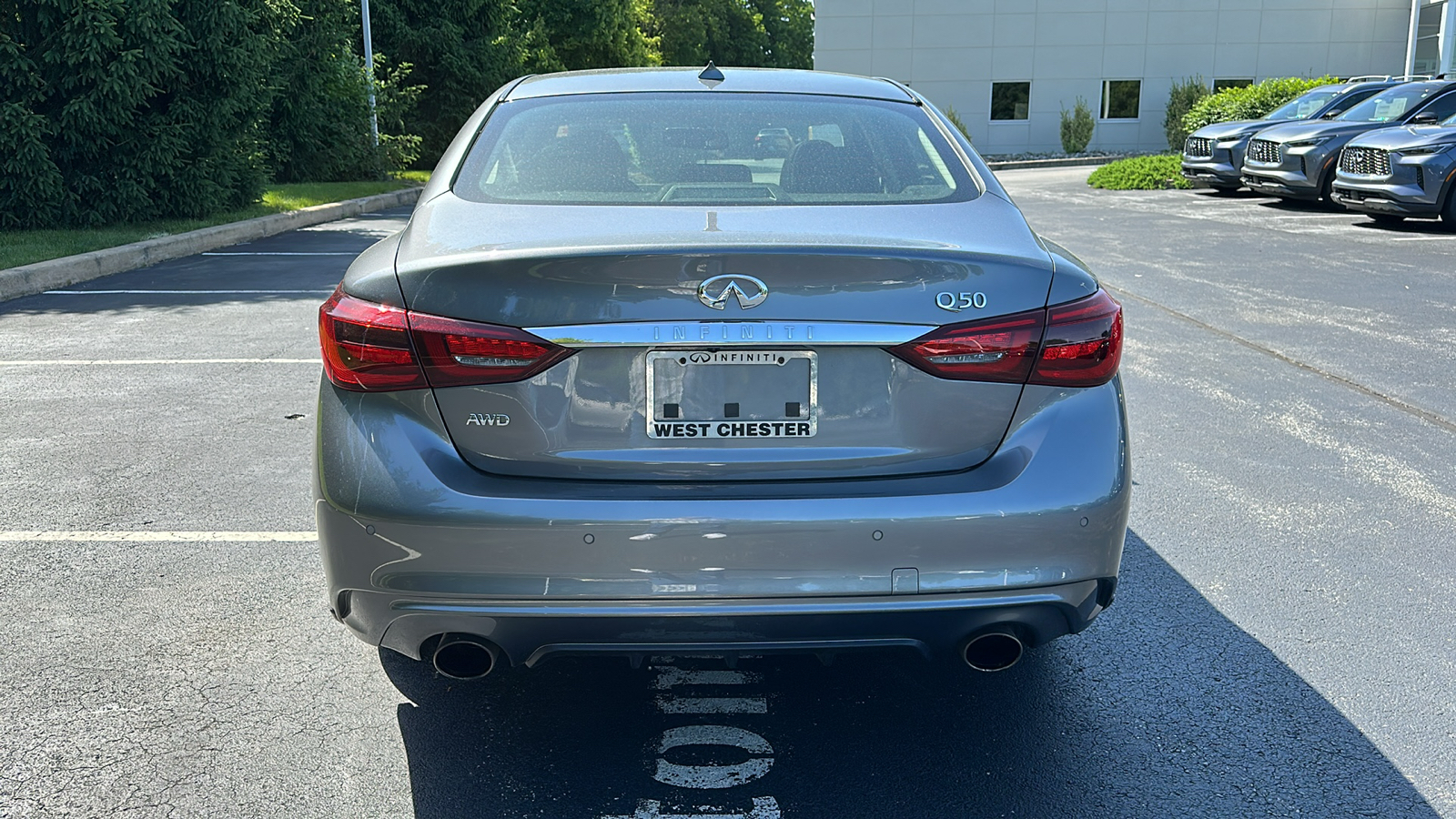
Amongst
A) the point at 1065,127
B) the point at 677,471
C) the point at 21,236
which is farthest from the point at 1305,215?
the point at 1065,127

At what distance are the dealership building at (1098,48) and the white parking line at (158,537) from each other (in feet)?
136

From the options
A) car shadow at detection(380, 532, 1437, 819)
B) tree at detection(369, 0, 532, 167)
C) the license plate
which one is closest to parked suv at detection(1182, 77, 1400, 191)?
tree at detection(369, 0, 532, 167)

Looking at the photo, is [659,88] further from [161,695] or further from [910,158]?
[161,695]

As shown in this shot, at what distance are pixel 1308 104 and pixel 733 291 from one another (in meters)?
22.3

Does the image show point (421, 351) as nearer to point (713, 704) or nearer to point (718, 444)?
point (718, 444)

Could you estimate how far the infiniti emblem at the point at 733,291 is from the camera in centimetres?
267

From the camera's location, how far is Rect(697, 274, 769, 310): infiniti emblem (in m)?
2.67

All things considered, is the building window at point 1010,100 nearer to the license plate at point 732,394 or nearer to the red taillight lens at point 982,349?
the red taillight lens at point 982,349

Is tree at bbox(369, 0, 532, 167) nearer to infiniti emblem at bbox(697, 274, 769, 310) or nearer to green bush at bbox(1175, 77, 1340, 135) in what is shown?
green bush at bbox(1175, 77, 1340, 135)

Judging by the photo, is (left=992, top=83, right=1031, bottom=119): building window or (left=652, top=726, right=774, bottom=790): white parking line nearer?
(left=652, top=726, right=774, bottom=790): white parking line

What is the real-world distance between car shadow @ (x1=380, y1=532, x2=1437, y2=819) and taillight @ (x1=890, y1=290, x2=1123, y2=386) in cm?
94

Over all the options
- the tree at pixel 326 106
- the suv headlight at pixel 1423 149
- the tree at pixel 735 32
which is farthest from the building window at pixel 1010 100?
the suv headlight at pixel 1423 149

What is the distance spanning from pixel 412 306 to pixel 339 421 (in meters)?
0.33

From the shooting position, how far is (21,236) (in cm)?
1378
